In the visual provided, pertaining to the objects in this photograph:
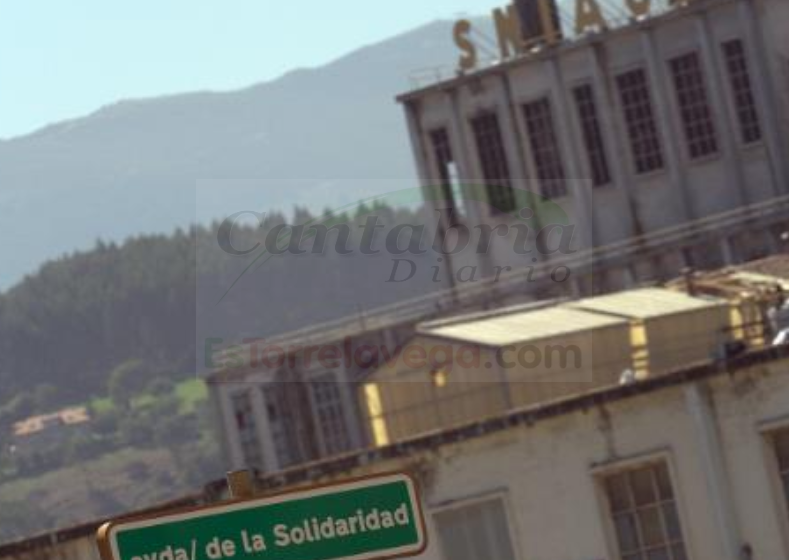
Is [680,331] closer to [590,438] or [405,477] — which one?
[590,438]

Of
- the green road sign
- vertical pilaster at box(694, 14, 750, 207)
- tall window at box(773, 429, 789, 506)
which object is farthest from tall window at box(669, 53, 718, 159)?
the green road sign

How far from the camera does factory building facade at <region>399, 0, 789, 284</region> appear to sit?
82188 millimetres

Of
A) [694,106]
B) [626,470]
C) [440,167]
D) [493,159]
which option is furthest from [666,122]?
[626,470]

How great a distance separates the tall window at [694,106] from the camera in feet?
273

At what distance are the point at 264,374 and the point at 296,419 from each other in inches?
91.9

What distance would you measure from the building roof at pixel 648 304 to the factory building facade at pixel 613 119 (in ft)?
84.9

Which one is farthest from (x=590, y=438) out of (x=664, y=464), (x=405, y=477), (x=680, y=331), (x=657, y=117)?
(x=657, y=117)

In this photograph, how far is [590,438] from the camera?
111 ft

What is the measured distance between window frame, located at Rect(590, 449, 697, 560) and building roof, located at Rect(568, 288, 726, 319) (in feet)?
56.1

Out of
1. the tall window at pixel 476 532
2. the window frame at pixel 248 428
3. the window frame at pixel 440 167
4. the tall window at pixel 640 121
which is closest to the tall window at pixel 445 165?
the window frame at pixel 440 167

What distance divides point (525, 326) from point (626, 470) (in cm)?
1834

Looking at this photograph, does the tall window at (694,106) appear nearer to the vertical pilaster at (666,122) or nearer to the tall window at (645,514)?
the vertical pilaster at (666,122)

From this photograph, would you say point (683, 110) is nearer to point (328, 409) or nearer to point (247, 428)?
point (247, 428)

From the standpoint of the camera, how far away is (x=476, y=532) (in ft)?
114
